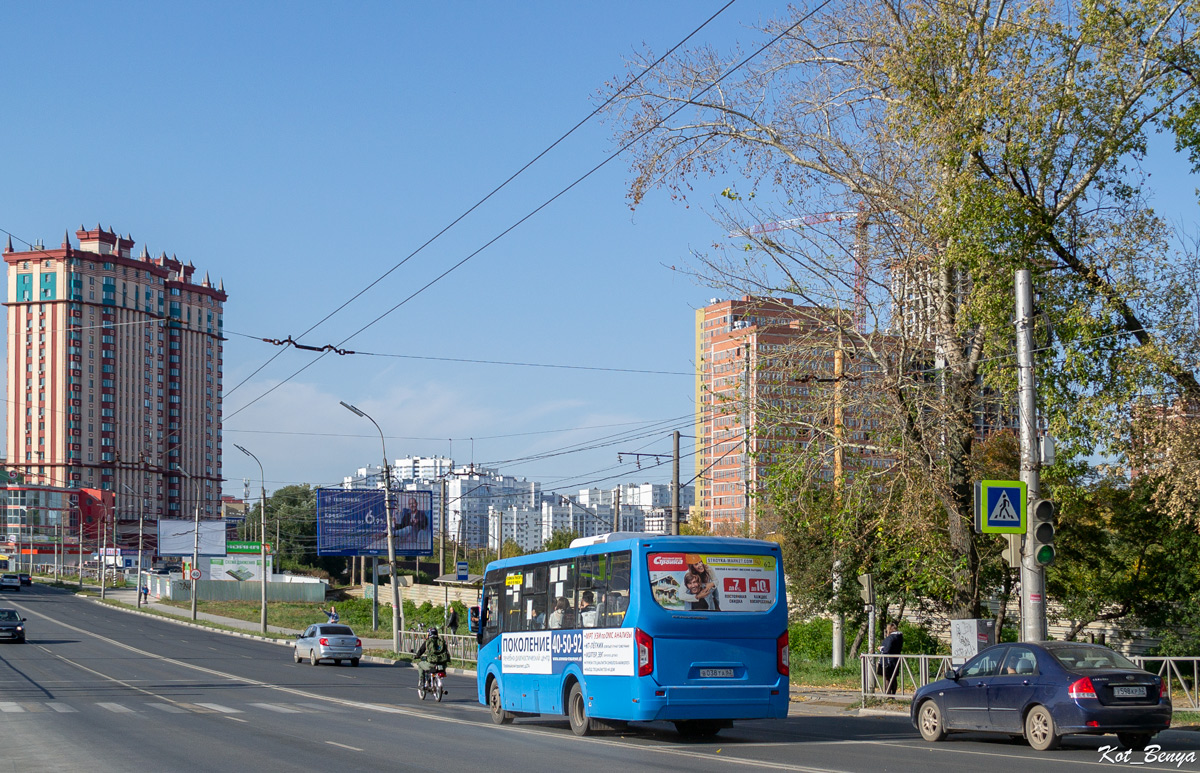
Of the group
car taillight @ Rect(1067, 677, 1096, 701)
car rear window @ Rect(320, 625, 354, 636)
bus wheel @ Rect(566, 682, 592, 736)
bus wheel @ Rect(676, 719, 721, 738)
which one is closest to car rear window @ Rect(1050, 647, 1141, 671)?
car taillight @ Rect(1067, 677, 1096, 701)

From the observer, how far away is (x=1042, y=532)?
54.8 ft

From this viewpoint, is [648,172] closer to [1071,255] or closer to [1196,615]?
[1071,255]

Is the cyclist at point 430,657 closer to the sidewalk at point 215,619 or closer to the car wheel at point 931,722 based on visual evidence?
the car wheel at point 931,722

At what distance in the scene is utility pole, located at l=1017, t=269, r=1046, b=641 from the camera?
17.1 meters

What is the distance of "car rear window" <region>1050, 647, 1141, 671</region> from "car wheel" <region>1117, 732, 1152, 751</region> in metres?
0.84

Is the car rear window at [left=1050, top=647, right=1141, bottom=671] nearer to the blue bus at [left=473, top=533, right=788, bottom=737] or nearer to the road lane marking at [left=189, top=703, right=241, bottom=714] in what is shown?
the blue bus at [left=473, top=533, right=788, bottom=737]

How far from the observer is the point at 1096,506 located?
2984cm

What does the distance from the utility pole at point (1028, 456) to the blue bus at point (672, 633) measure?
363 cm

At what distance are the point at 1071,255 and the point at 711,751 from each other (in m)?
11.9

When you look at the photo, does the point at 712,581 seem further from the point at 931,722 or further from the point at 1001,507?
the point at 1001,507

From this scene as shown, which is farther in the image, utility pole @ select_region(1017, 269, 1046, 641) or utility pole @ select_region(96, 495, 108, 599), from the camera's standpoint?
utility pole @ select_region(96, 495, 108, 599)

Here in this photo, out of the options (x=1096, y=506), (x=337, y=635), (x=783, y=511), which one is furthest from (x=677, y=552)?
(x=337, y=635)

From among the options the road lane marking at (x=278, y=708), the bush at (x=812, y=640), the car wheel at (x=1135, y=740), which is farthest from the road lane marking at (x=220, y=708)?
the bush at (x=812, y=640)

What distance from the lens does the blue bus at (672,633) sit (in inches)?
626
